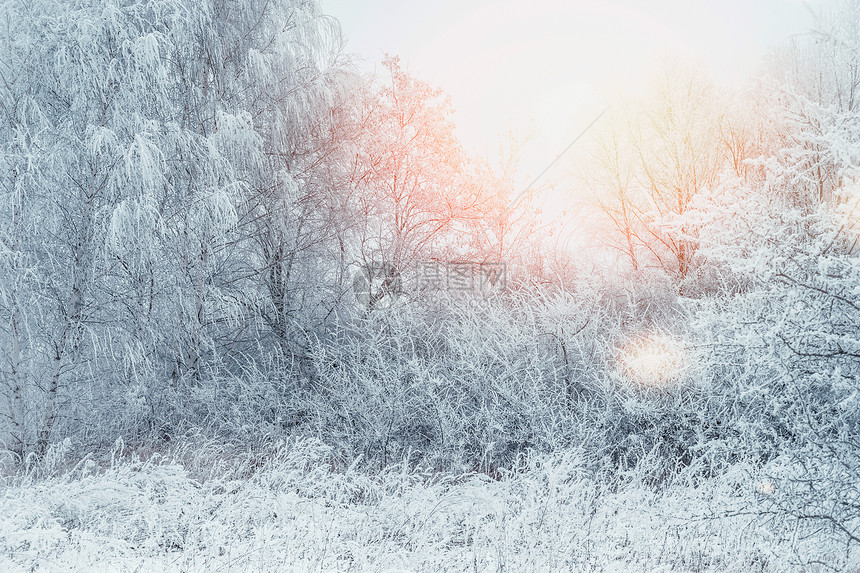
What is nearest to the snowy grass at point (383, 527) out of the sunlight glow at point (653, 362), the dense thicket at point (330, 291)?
the dense thicket at point (330, 291)

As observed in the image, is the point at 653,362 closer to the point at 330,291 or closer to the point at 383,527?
the point at 383,527

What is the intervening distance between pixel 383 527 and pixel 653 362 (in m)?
3.15

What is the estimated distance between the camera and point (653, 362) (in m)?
5.76

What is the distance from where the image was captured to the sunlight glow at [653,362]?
563cm

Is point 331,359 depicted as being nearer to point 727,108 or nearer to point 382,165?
point 382,165

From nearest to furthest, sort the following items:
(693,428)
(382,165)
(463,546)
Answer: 1. (463,546)
2. (693,428)
3. (382,165)

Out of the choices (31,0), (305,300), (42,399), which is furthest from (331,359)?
(31,0)

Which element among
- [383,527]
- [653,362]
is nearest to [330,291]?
[653,362]

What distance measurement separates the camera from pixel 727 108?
10117 millimetres

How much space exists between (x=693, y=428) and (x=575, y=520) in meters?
2.05

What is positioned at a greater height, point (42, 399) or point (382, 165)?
point (382, 165)

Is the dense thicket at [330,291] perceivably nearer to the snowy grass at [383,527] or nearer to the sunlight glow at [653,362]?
the sunlight glow at [653,362]

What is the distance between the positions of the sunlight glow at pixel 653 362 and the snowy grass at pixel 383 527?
1.05 m

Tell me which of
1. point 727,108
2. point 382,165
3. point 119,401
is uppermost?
point 727,108
